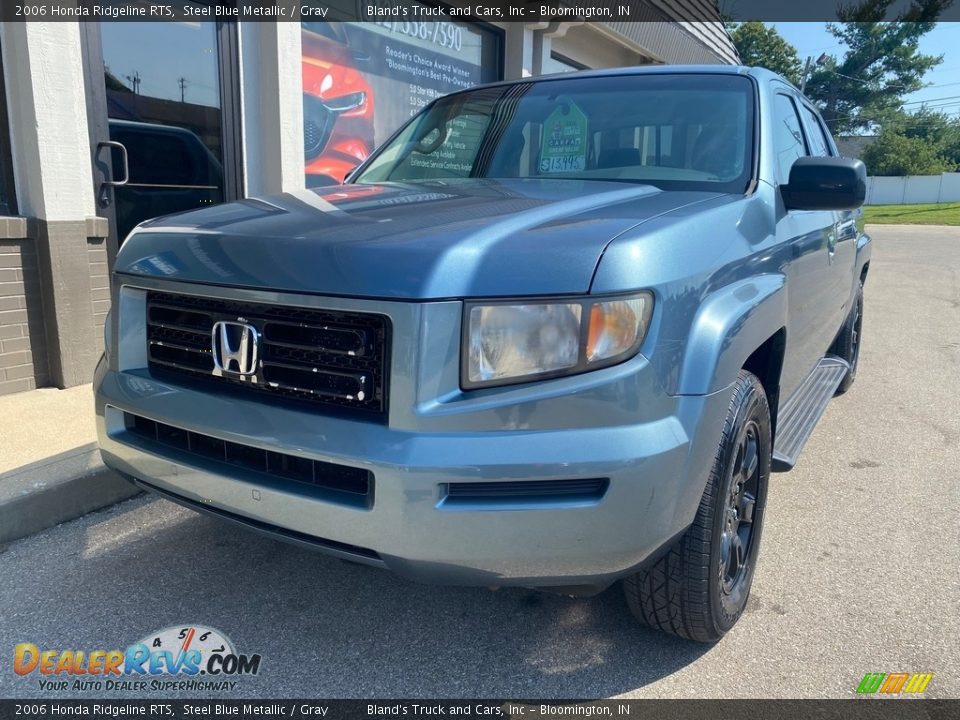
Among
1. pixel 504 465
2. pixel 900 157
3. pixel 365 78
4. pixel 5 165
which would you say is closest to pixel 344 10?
pixel 365 78

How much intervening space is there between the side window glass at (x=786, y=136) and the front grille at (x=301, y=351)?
6.17ft

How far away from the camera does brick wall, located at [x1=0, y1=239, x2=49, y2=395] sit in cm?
421

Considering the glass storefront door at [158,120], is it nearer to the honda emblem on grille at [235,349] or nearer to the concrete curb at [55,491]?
the concrete curb at [55,491]

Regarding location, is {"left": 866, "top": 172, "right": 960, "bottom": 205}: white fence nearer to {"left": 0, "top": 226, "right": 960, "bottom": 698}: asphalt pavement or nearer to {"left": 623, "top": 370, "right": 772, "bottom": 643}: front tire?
{"left": 0, "top": 226, "right": 960, "bottom": 698}: asphalt pavement

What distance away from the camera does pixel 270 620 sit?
7.90 feet

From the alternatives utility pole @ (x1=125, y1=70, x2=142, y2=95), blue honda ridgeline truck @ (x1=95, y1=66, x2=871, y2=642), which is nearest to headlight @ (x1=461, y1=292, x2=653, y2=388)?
blue honda ridgeline truck @ (x1=95, y1=66, x2=871, y2=642)

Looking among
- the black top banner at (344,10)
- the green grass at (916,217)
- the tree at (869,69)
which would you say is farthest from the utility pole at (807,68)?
the black top banner at (344,10)

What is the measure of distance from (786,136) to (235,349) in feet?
8.19

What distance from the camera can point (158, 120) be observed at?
4.96m

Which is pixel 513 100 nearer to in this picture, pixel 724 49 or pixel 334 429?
pixel 334 429

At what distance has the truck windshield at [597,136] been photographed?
2.75 m

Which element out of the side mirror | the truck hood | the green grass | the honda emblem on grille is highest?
the side mirror

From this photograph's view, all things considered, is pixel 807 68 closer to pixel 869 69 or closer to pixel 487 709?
pixel 869 69
